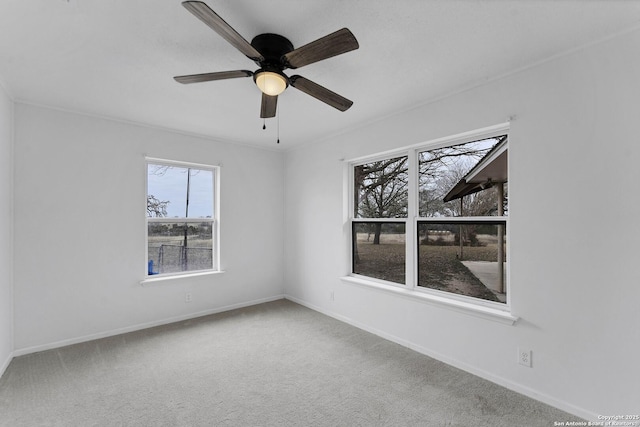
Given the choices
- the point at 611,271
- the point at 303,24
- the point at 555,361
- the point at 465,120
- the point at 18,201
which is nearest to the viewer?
the point at 303,24

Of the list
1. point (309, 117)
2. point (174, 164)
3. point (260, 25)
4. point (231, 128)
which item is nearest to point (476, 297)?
point (309, 117)

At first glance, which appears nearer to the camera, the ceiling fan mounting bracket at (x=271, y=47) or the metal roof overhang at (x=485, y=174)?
the ceiling fan mounting bracket at (x=271, y=47)

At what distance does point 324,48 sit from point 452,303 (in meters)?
2.35

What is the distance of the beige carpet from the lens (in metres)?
1.98

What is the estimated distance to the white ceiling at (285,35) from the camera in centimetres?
163

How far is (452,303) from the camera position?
2674 millimetres

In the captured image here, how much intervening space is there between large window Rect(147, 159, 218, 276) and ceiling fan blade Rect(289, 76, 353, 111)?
2586 mm

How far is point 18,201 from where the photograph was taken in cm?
286

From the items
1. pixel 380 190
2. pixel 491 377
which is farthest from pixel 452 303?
pixel 380 190

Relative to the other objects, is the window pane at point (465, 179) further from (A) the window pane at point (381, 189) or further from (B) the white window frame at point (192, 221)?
(B) the white window frame at point (192, 221)

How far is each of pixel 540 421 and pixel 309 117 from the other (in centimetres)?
323

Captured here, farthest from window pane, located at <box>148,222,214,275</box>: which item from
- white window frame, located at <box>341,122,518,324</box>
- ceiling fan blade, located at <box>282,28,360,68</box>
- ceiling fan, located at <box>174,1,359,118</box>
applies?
ceiling fan blade, located at <box>282,28,360,68</box>

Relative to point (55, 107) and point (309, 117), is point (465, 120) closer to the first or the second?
point (309, 117)

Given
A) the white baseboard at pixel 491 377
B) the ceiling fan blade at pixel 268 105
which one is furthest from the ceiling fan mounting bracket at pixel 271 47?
the white baseboard at pixel 491 377
